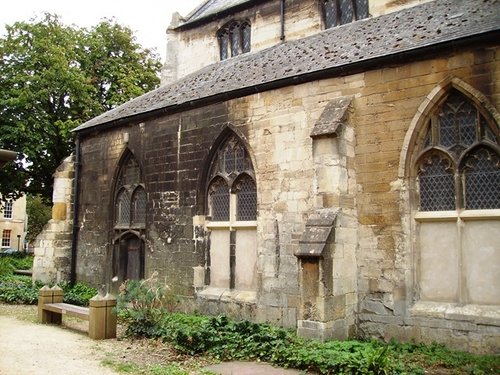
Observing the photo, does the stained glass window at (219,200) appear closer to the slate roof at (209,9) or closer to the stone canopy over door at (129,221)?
the stone canopy over door at (129,221)

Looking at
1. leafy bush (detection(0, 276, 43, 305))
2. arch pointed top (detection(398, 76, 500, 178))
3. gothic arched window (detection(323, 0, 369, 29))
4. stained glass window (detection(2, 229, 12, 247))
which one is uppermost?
gothic arched window (detection(323, 0, 369, 29))

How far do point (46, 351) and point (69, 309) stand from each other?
2082mm

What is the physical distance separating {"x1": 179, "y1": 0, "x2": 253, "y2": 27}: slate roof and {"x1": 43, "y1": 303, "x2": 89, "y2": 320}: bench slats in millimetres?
10248

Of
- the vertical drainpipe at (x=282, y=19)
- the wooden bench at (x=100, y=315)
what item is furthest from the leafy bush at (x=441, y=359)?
the vertical drainpipe at (x=282, y=19)

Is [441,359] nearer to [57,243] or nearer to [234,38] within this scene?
[234,38]

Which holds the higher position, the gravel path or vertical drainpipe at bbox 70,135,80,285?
vertical drainpipe at bbox 70,135,80,285

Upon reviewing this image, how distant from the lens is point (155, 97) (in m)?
14.9

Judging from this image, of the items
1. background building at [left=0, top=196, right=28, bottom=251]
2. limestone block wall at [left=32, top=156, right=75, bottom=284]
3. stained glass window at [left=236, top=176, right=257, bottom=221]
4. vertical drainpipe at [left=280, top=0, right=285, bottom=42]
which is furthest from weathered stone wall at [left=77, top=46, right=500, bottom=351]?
background building at [left=0, top=196, right=28, bottom=251]

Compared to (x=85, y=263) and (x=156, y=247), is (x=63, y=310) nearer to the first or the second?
(x=156, y=247)

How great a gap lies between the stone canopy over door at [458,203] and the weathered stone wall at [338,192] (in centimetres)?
31

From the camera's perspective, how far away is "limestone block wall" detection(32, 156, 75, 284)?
1541 cm

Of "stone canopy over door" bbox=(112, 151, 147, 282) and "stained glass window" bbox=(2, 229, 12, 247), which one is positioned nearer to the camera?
"stone canopy over door" bbox=(112, 151, 147, 282)

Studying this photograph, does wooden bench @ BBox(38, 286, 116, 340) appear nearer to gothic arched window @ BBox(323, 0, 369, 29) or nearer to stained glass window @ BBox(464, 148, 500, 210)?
stained glass window @ BBox(464, 148, 500, 210)

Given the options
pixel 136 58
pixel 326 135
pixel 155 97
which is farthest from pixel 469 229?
pixel 136 58
